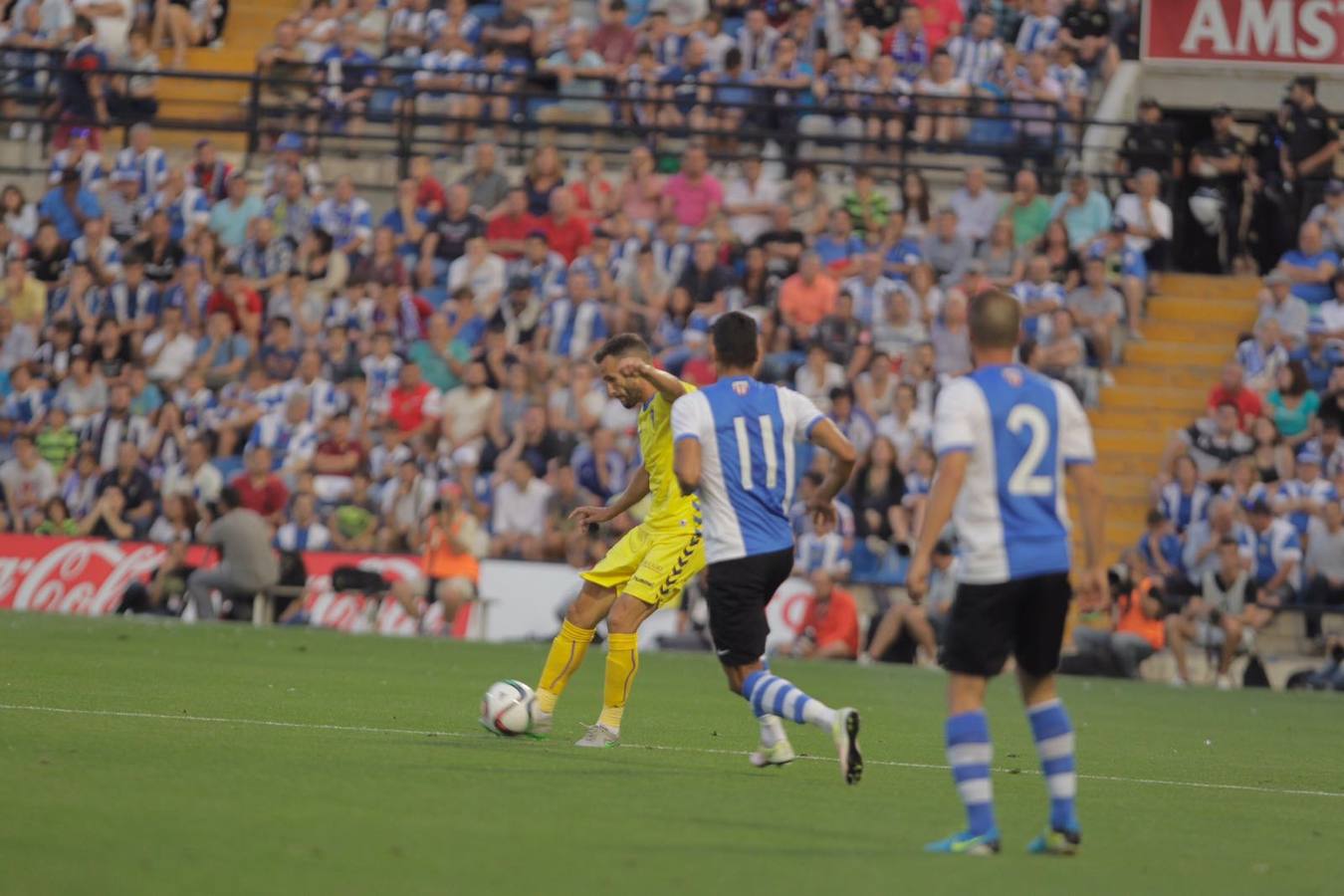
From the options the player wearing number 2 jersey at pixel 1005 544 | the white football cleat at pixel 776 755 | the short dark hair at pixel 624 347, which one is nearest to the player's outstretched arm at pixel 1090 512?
the player wearing number 2 jersey at pixel 1005 544

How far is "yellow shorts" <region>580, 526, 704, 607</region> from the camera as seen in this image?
11719 millimetres

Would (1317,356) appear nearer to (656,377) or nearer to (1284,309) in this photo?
(1284,309)

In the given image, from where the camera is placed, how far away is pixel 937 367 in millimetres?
25094

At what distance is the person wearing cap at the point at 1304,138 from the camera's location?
27.0 meters

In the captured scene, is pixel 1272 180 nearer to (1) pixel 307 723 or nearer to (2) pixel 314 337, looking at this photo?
(2) pixel 314 337

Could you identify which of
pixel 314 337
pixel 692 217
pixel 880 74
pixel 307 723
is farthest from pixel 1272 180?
pixel 307 723

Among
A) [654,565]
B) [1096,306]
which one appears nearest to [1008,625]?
[654,565]

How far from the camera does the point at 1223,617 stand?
2266 cm

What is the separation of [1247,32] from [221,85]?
14.4m

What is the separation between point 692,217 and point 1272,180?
7.24m

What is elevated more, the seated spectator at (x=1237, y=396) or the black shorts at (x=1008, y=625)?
the black shorts at (x=1008, y=625)

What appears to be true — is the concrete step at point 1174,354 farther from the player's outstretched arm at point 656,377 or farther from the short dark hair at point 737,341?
the short dark hair at point 737,341

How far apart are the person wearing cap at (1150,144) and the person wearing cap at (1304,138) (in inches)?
54.5

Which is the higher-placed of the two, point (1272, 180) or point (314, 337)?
point (1272, 180)
